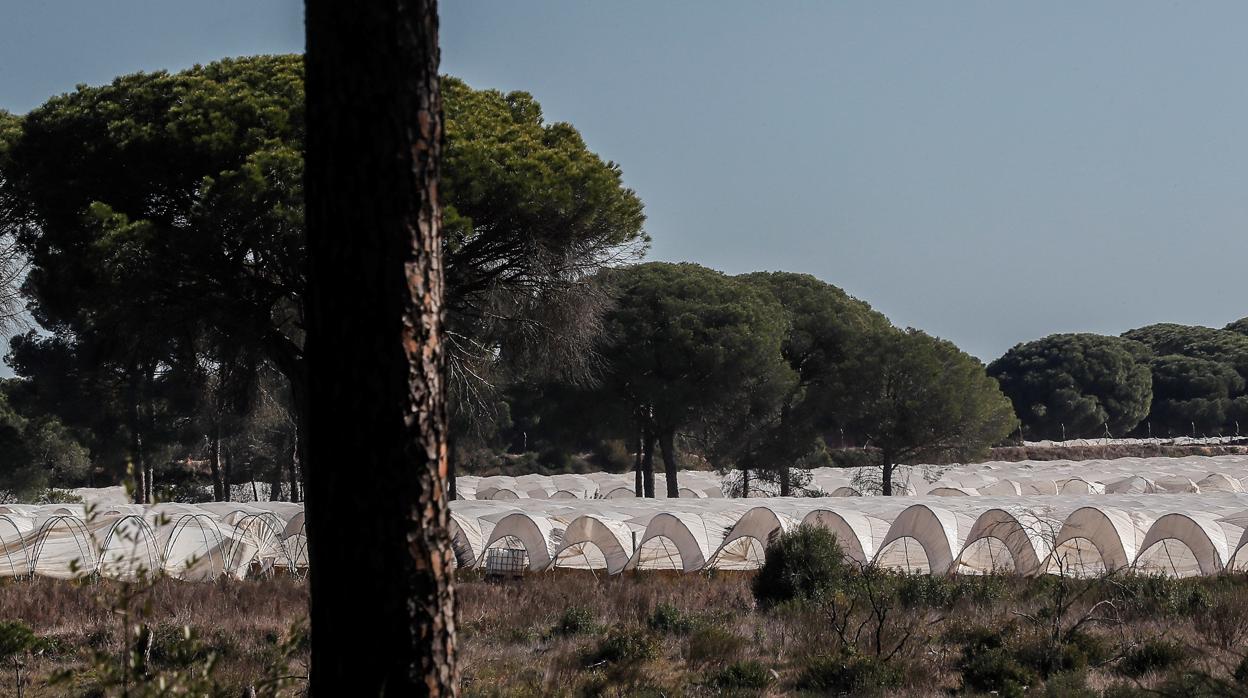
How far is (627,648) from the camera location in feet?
39.5

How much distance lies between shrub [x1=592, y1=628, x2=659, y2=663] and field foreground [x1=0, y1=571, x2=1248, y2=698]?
3 cm

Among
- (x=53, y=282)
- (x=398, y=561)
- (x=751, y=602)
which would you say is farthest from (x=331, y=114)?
(x=53, y=282)

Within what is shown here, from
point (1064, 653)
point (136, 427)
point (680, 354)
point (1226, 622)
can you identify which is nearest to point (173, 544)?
point (1064, 653)

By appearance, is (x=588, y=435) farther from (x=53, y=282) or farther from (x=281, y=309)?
(x=53, y=282)

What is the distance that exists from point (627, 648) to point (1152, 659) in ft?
15.9

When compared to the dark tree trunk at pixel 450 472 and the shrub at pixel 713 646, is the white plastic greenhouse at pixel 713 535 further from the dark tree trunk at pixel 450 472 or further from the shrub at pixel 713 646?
the shrub at pixel 713 646

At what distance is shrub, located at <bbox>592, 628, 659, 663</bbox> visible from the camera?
11.9 metres

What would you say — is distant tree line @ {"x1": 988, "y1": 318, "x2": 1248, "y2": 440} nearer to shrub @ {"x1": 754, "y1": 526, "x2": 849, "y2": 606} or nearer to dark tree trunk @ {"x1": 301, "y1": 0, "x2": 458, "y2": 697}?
shrub @ {"x1": 754, "y1": 526, "x2": 849, "y2": 606}

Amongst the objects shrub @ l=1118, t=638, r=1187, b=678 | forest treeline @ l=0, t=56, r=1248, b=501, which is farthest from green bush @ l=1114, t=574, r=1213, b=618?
forest treeline @ l=0, t=56, r=1248, b=501

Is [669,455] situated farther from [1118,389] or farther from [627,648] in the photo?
[1118,389]

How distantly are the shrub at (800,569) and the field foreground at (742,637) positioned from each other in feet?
1.04

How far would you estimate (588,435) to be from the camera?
37719 millimetres

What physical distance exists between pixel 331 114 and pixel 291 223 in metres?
14.2

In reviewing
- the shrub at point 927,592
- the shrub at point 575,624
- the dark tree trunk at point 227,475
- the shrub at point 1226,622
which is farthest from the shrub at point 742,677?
the dark tree trunk at point 227,475
